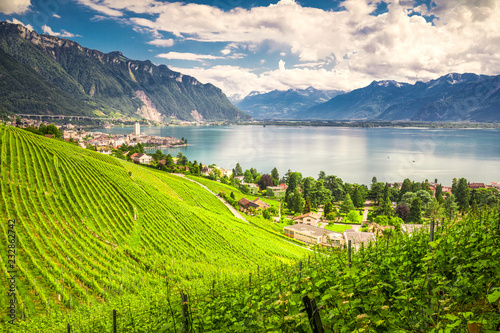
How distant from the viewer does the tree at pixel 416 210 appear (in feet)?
110

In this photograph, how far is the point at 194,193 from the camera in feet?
115

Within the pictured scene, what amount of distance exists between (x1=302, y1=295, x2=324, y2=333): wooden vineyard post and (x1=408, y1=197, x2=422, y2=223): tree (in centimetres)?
3758

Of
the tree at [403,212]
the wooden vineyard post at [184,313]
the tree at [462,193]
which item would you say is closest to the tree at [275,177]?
the tree at [403,212]

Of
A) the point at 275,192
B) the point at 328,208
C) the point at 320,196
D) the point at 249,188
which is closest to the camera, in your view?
the point at 328,208

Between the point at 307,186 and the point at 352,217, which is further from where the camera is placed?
the point at 307,186

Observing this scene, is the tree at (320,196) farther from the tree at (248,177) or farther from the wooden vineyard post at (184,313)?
the wooden vineyard post at (184,313)

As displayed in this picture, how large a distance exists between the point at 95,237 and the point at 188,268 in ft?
17.7

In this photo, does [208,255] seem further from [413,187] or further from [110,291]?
[413,187]

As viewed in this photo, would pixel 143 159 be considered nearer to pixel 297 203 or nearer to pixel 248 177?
pixel 248 177

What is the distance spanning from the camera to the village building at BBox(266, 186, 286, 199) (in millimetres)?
51169

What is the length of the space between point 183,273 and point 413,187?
40.2 meters

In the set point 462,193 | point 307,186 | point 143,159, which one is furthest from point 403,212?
point 143,159

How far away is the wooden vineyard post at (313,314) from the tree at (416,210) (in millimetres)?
37580

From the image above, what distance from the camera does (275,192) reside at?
51562 millimetres
